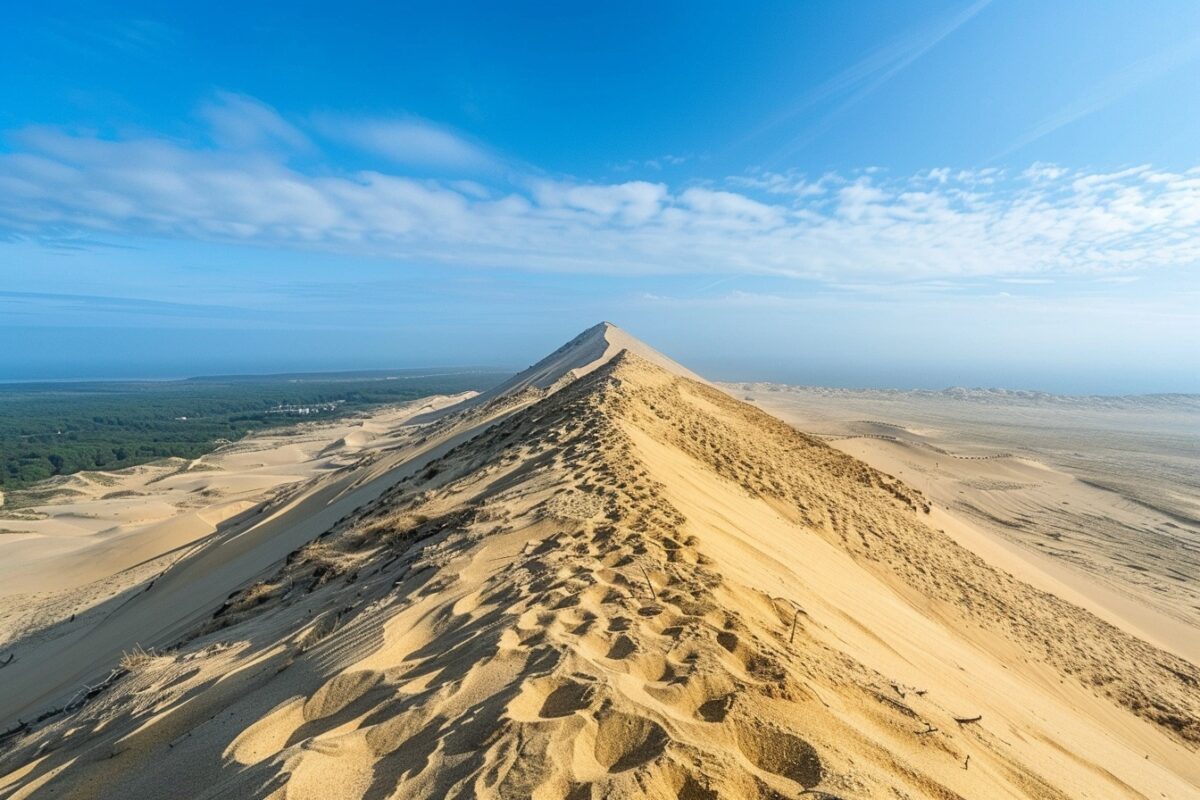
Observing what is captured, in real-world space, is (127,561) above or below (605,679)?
below

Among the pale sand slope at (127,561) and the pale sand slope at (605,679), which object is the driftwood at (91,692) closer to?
the pale sand slope at (605,679)

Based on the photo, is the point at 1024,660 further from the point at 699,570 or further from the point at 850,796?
the point at 850,796

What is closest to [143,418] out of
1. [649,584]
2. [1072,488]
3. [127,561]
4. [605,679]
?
[127,561]

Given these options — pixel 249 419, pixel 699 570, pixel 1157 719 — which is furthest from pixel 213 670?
pixel 249 419

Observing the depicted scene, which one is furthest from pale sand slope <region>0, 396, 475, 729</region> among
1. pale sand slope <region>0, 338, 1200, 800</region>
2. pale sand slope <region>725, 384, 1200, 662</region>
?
pale sand slope <region>725, 384, 1200, 662</region>

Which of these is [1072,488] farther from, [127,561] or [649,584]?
[127,561]

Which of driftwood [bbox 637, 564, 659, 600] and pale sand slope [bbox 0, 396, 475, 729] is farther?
pale sand slope [bbox 0, 396, 475, 729]

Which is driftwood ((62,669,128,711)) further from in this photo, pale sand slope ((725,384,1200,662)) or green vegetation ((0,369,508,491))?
green vegetation ((0,369,508,491))
